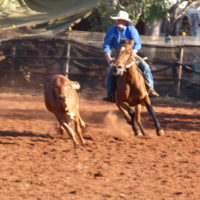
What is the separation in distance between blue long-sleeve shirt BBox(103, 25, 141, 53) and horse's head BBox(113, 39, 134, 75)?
24.7 inches

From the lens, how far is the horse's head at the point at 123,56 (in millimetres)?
8953

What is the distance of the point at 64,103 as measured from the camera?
28.6 ft

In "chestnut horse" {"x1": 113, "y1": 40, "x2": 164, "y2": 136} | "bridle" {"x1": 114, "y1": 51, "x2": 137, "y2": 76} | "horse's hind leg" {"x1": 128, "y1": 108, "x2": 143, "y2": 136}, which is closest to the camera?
"bridle" {"x1": 114, "y1": 51, "x2": 137, "y2": 76}

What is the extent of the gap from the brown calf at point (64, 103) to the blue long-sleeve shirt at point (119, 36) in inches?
61.0

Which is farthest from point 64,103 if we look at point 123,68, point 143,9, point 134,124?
point 143,9

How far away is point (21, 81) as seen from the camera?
17719mm

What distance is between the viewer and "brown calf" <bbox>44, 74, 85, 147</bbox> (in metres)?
8.79

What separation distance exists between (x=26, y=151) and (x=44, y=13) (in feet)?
46.2

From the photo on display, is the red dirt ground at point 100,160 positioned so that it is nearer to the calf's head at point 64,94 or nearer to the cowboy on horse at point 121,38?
the calf's head at point 64,94

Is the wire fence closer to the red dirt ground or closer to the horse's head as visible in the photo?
the red dirt ground

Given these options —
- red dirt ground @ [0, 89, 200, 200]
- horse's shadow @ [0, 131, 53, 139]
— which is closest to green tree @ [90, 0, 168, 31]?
red dirt ground @ [0, 89, 200, 200]

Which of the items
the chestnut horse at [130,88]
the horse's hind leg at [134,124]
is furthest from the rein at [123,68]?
the horse's hind leg at [134,124]

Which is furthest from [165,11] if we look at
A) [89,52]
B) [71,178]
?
[71,178]

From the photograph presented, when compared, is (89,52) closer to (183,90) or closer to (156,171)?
(183,90)
